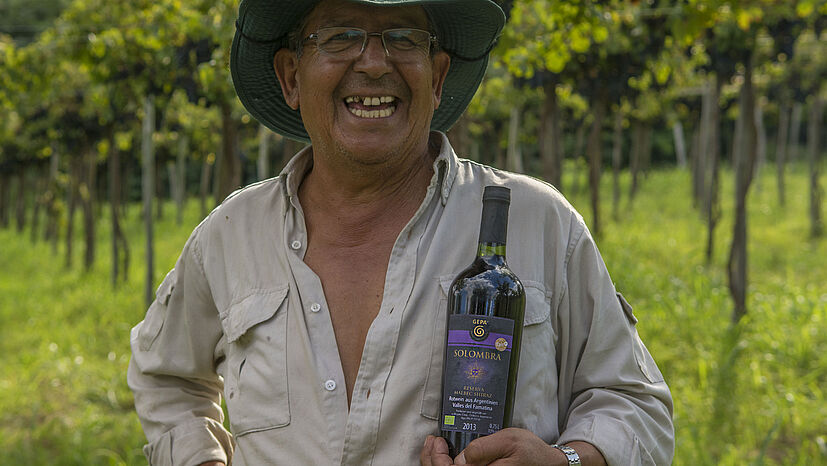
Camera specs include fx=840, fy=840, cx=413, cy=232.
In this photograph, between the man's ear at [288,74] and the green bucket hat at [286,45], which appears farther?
the man's ear at [288,74]

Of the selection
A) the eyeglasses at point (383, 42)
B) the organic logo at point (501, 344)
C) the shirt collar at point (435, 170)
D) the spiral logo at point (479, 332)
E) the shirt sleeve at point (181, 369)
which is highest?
the eyeglasses at point (383, 42)


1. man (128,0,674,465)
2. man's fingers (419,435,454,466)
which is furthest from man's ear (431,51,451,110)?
man's fingers (419,435,454,466)

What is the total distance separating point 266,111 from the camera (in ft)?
7.49

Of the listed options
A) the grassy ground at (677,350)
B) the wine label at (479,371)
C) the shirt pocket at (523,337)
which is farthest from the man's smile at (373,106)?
the grassy ground at (677,350)

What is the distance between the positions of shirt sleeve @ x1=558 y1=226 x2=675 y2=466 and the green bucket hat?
57cm

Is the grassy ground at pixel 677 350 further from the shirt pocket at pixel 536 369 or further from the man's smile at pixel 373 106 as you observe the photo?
the man's smile at pixel 373 106

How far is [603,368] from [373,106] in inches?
28.9

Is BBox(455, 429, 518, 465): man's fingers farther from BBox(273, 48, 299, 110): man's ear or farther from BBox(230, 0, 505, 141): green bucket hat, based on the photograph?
BBox(273, 48, 299, 110): man's ear

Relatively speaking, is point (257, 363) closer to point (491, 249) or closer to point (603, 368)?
point (491, 249)

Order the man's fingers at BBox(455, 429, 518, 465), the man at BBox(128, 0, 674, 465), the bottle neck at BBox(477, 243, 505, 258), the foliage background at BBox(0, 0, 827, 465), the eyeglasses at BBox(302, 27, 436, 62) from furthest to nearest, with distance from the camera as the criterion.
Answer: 1. the foliage background at BBox(0, 0, 827, 465)
2. the eyeglasses at BBox(302, 27, 436, 62)
3. the man at BBox(128, 0, 674, 465)
4. the bottle neck at BBox(477, 243, 505, 258)
5. the man's fingers at BBox(455, 429, 518, 465)

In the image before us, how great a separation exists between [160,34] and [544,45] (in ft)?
11.2

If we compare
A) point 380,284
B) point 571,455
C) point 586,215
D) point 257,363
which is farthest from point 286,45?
point 586,215

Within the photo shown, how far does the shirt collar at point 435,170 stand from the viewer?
184 cm

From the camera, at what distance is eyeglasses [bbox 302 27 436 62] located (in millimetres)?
1777
